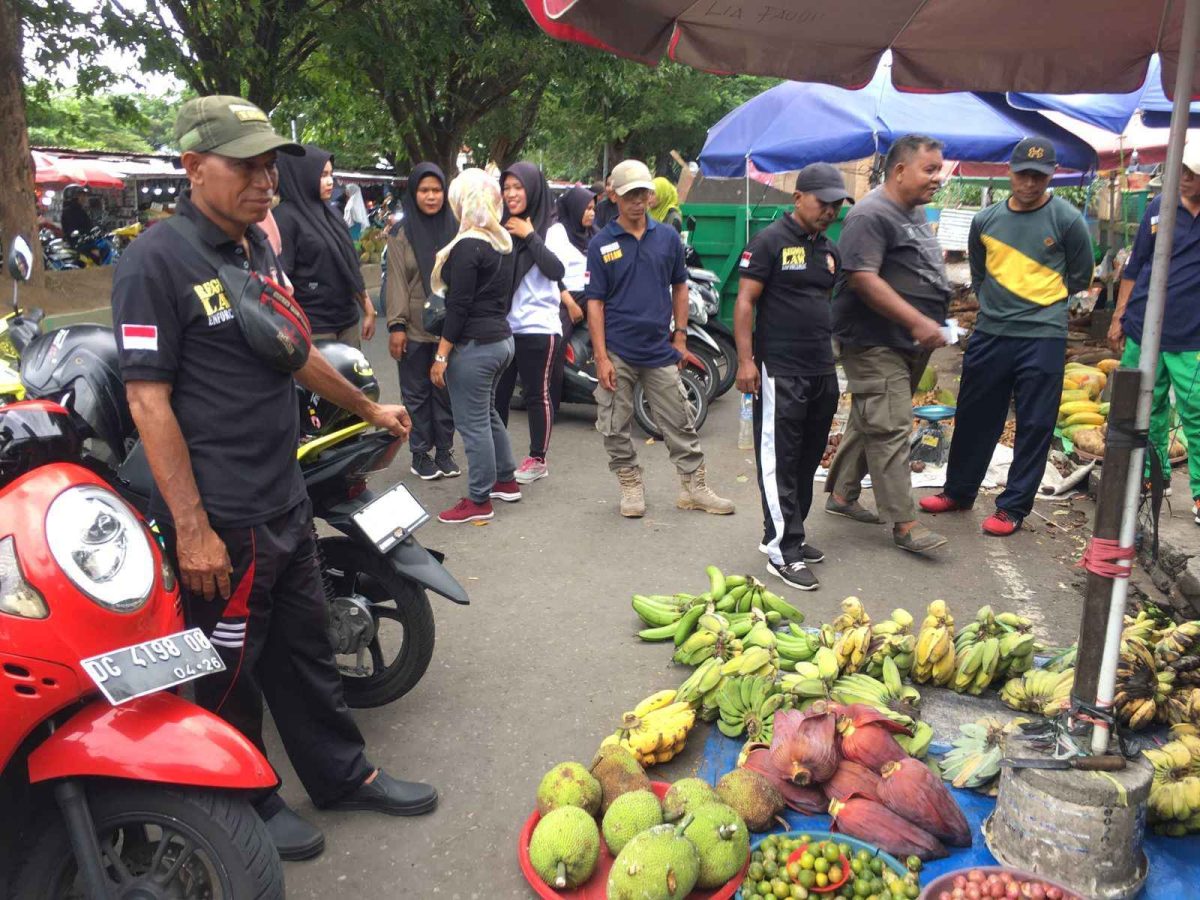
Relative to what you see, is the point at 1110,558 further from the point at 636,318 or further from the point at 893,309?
the point at 636,318

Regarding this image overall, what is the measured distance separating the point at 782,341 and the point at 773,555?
112 centimetres

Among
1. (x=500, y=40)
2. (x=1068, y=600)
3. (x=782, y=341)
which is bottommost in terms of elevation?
(x=1068, y=600)

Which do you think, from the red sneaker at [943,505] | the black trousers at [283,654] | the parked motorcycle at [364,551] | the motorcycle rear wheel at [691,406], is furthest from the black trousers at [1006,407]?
the black trousers at [283,654]

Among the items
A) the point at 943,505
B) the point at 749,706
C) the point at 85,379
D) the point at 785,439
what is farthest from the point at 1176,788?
the point at 943,505

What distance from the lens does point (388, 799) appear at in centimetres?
316

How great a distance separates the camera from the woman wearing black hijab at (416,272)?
6.44 meters

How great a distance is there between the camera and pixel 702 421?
27.1 feet

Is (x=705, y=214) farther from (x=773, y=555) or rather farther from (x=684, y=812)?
(x=684, y=812)

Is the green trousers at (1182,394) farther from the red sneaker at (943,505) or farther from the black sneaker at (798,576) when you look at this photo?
the black sneaker at (798,576)

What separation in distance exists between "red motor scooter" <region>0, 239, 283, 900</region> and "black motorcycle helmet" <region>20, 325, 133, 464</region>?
427 millimetres

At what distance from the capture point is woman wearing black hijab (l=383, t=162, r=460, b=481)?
644cm

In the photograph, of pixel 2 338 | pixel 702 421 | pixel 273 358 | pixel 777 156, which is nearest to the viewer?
pixel 273 358

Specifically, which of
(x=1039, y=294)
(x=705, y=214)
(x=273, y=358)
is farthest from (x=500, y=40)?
(x=273, y=358)

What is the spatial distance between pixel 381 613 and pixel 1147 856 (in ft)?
8.81
